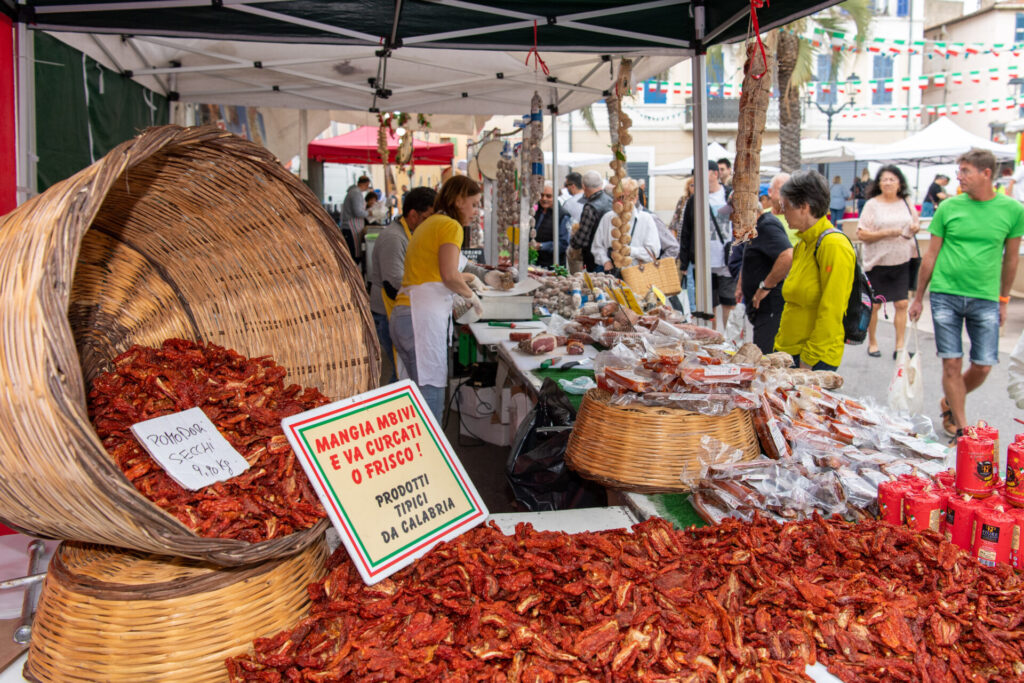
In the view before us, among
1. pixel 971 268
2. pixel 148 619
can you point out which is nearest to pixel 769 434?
pixel 148 619

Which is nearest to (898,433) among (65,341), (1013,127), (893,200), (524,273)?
(65,341)

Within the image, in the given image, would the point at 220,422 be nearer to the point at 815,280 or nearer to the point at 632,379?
the point at 632,379

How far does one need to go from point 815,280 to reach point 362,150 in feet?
44.9

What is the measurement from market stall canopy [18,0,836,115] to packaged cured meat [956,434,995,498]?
2.27m

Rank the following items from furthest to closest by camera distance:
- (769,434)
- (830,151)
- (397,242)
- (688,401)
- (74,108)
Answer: (830,151)
(397,242)
(74,108)
(769,434)
(688,401)

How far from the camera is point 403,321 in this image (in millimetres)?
4734

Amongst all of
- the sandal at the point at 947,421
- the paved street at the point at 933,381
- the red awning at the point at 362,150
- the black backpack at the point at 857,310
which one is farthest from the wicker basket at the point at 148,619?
the red awning at the point at 362,150

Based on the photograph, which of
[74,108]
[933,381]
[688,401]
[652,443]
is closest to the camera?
[652,443]

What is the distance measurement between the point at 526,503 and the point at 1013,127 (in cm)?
1812

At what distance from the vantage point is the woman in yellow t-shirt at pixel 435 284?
4285mm

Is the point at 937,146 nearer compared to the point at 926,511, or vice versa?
the point at 926,511

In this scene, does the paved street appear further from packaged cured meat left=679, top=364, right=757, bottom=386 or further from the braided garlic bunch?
packaged cured meat left=679, top=364, right=757, bottom=386

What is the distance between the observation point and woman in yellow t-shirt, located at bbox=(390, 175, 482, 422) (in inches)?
169

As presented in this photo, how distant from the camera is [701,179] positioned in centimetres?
449
